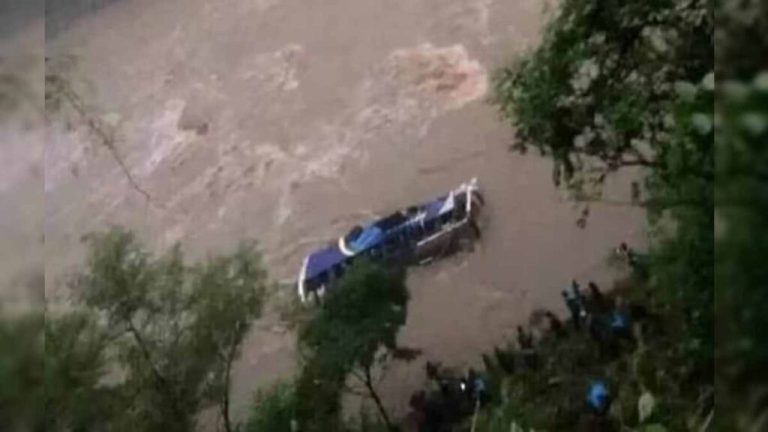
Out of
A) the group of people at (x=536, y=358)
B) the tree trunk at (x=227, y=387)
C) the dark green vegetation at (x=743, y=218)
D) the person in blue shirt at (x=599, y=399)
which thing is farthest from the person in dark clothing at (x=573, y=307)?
the dark green vegetation at (x=743, y=218)

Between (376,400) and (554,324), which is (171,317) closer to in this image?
(376,400)

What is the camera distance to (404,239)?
117 cm

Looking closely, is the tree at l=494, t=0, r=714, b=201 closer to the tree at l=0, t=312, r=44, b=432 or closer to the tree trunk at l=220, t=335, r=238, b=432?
the tree trunk at l=220, t=335, r=238, b=432

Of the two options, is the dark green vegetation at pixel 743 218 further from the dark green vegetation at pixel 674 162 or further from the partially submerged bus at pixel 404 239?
the partially submerged bus at pixel 404 239

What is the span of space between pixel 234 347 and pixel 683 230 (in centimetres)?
44

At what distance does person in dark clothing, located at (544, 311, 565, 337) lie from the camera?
4.15ft

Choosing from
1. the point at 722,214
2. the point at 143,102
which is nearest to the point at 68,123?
the point at 143,102

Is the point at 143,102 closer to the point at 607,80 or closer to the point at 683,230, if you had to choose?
the point at 607,80

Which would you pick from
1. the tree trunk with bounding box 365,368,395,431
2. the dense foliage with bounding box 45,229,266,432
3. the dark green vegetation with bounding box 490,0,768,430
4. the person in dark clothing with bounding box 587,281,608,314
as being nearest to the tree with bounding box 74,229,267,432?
the dense foliage with bounding box 45,229,266,432

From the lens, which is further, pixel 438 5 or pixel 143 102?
pixel 438 5

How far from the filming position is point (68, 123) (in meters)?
0.94

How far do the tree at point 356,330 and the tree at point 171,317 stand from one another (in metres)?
0.06

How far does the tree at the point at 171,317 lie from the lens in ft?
3.40

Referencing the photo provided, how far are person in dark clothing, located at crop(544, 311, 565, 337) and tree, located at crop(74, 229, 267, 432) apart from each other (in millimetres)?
299
